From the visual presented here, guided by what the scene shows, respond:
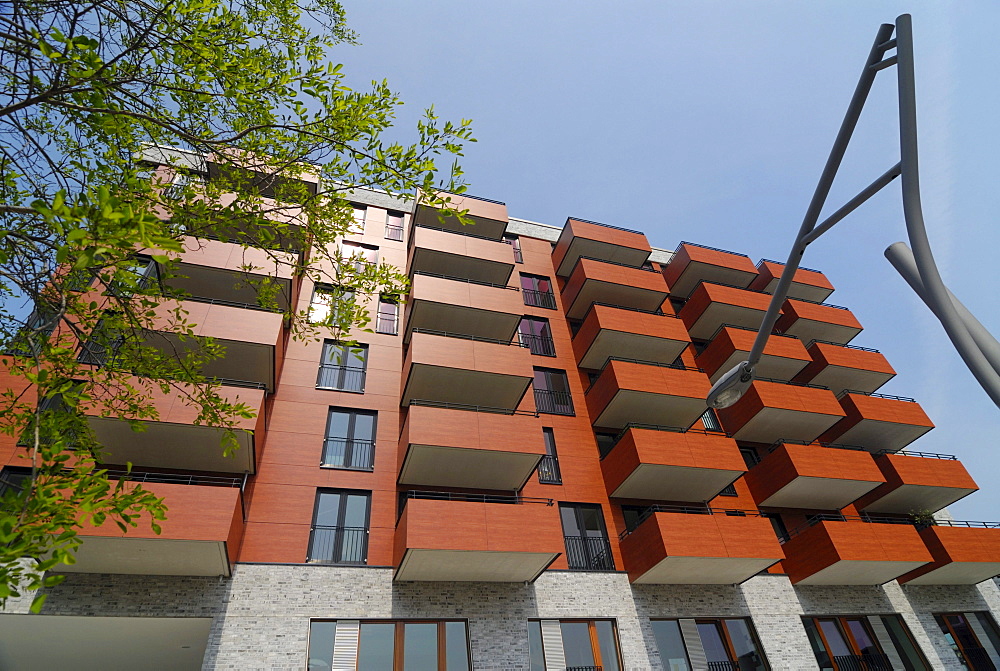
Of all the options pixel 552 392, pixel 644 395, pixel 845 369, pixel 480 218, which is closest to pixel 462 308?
pixel 552 392

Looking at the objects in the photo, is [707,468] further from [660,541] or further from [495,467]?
[495,467]

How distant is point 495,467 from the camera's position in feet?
48.4

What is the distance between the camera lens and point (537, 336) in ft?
67.7

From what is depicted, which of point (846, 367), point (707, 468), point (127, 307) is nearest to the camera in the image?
point (127, 307)

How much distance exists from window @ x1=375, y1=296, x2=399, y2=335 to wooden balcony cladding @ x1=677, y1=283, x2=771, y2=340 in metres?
12.6

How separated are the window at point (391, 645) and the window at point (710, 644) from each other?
5353 millimetres

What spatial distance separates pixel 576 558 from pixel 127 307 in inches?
494

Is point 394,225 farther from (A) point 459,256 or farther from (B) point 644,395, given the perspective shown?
(B) point 644,395

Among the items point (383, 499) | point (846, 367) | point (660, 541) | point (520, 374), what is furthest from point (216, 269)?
point (846, 367)

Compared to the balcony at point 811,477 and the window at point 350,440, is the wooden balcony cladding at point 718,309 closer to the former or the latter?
the balcony at point 811,477

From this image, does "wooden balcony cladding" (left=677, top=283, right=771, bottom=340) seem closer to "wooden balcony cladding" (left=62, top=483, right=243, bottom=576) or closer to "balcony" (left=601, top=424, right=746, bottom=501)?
"balcony" (left=601, top=424, right=746, bottom=501)

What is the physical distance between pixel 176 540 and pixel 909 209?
12.5m

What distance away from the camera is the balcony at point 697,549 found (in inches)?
536

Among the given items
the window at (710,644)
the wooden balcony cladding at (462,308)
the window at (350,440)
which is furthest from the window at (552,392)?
the window at (710,644)
